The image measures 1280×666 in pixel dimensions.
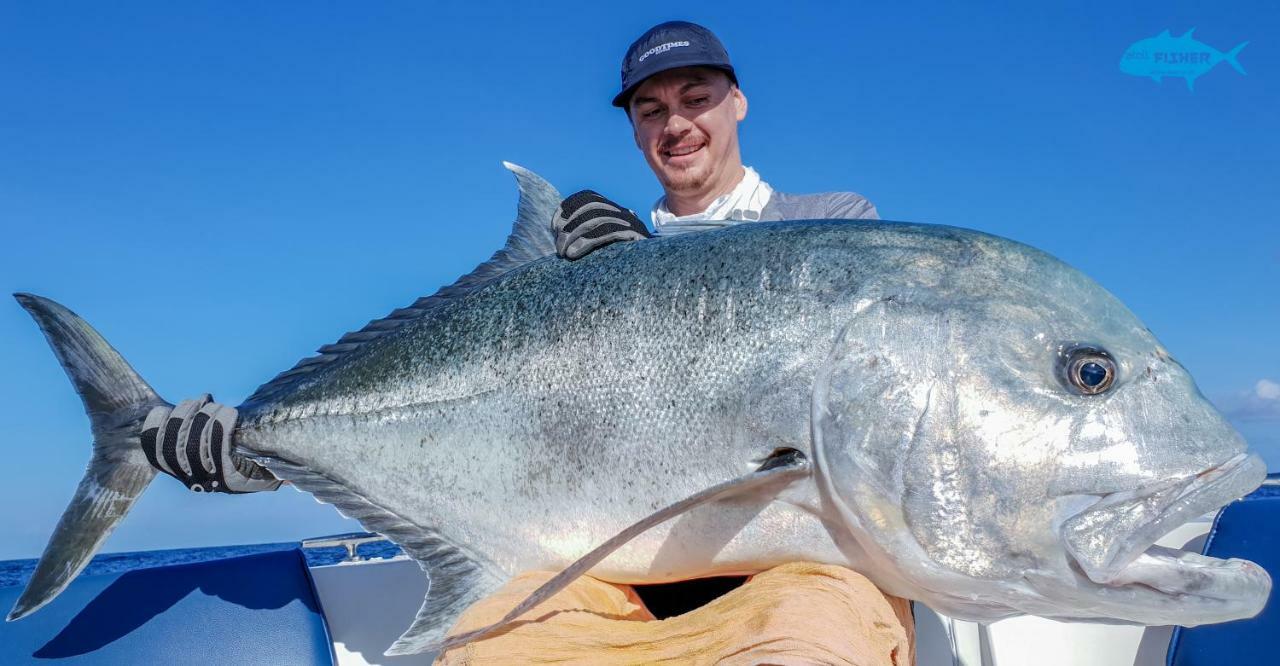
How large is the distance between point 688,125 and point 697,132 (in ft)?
0.18

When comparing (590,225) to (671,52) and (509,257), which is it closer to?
(509,257)

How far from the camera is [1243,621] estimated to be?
10.7 feet

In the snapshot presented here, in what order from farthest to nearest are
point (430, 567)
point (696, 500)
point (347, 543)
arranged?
point (347, 543), point (430, 567), point (696, 500)

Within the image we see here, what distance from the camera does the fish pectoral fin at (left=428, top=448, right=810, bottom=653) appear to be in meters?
2.13

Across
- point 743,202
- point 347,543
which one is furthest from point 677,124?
point 347,543

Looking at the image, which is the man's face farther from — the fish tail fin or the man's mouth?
the fish tail fin

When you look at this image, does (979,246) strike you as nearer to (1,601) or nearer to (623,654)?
(623,654)

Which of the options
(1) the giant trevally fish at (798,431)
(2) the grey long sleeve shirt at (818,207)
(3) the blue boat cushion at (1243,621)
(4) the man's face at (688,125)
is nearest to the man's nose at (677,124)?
(4) the man's face at (688,125)

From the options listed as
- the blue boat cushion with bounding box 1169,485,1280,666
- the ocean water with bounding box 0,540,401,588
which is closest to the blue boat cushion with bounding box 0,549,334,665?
the ocean water with bounding box 0,540,401,588

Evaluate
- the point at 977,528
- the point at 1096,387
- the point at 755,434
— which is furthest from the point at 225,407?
the point at 1096,387

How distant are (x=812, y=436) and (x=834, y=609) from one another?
1.35 ft

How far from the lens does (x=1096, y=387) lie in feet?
6.55

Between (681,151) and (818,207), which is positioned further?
(681,151)

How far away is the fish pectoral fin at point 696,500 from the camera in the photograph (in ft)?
7.00
